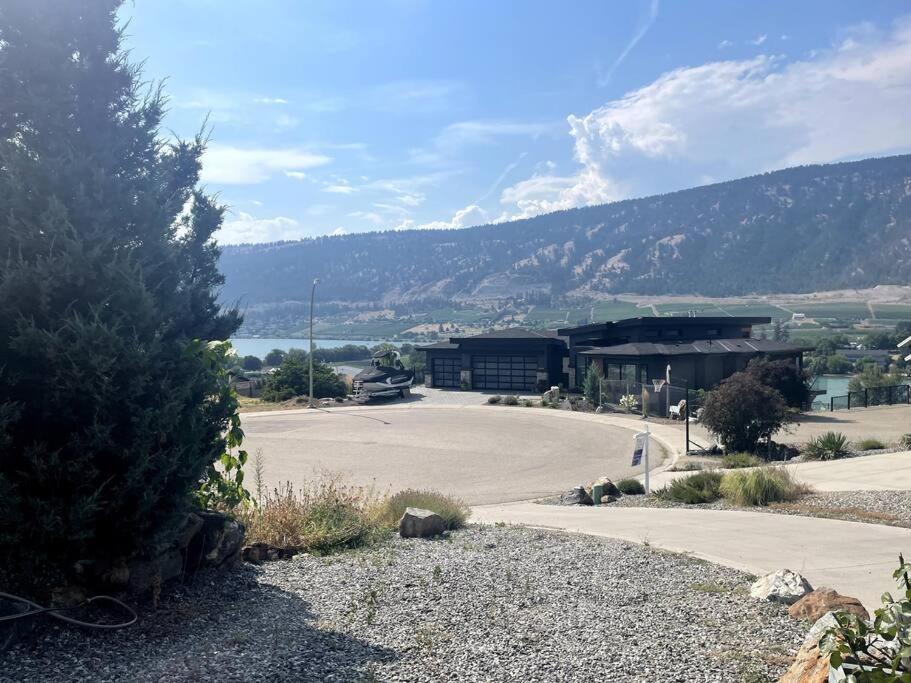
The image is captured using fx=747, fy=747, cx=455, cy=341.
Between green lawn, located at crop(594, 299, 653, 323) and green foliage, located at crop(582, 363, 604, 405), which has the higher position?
green lawn, located at crop(594, 299, 653, 323)

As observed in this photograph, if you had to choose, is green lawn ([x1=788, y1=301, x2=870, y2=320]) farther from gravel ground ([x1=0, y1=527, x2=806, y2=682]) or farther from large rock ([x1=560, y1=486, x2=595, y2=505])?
gravel ground ([x1=0, y1=527, x2=806, y2=682])

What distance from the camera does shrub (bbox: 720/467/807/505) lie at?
14242mm

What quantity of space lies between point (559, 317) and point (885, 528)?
162 meters

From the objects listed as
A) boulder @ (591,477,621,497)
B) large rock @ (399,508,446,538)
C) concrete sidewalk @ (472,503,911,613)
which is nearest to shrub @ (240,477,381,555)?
large rock @ (399,508,446,538)

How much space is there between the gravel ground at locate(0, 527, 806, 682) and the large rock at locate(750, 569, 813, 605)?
126 millimetres

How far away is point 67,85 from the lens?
697 centimetres

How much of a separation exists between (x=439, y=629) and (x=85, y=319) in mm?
3886

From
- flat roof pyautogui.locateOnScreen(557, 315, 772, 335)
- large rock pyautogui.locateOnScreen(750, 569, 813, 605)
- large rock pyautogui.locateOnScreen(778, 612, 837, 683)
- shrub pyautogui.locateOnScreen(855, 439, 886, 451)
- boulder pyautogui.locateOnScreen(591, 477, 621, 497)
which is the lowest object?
boulder pyautogui.locateOnScreen(591, 477, 621, 497)

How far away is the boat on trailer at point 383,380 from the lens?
4525cm

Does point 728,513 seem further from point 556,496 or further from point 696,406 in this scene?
point 696,406

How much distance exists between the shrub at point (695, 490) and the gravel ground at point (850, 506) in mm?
203

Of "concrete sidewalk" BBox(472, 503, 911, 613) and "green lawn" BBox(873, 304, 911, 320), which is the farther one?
"green lawn" BBox(873, 304, 911, 320)

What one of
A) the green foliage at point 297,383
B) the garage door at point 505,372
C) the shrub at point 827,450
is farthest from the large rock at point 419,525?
the garage door at point 505,372

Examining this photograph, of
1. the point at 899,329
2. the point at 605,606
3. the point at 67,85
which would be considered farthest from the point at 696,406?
the point at 899,329
